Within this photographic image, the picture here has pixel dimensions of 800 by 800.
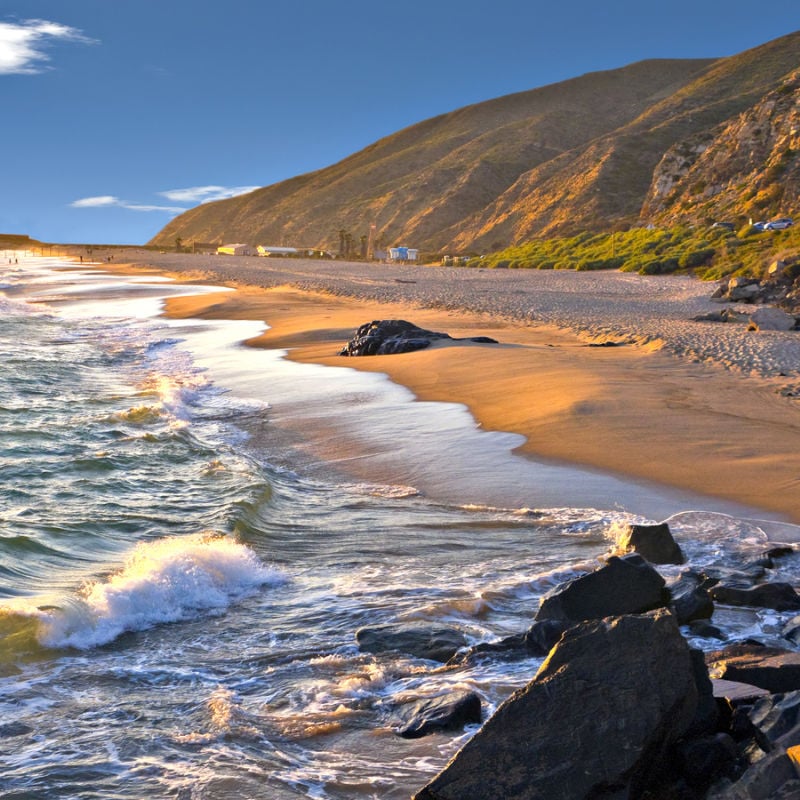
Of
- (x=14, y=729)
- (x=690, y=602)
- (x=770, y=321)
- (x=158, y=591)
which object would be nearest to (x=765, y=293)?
(x=770, y=321)

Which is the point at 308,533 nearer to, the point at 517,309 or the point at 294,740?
the point at 294,740

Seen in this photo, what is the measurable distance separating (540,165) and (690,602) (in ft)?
396

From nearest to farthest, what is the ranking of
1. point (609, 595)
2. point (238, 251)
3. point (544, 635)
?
point (544, 635) → point (609, 595) → point (238, 251)

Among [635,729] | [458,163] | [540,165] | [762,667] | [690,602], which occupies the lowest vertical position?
[690,602]

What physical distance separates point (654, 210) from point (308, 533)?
63804 millimetres

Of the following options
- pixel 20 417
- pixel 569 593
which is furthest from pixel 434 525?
pixel 20 417

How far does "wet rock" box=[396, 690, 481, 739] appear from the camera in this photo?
4781 millimetres

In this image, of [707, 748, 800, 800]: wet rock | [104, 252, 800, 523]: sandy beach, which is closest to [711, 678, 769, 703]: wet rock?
[707, 748, 800, 800]: wet rock

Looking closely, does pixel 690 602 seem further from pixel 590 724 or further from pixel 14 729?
pixel 14 729

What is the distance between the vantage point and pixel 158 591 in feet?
22.3

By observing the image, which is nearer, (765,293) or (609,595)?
(609,595)

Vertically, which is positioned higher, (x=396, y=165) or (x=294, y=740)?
(x=396, y=165)

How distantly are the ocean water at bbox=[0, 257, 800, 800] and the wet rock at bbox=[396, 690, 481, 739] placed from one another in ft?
0.26

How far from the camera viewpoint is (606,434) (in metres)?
11.1
